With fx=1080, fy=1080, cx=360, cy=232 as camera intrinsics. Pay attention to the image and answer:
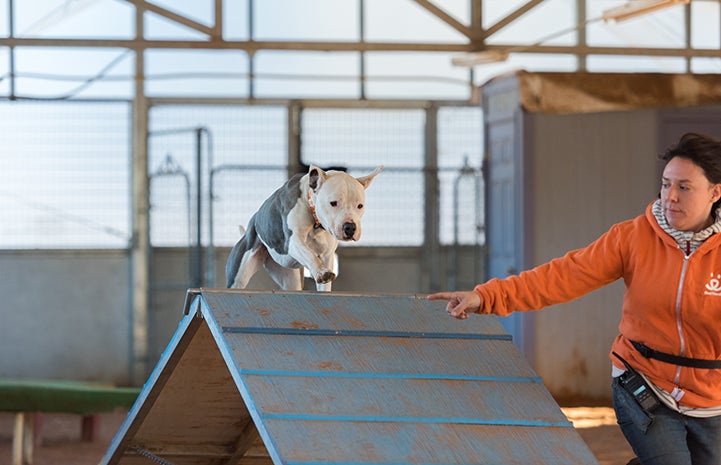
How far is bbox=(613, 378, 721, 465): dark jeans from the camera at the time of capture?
2.52 meters

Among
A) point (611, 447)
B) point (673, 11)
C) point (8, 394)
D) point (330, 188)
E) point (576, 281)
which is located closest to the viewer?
point (576, 281)

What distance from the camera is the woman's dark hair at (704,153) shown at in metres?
2.54

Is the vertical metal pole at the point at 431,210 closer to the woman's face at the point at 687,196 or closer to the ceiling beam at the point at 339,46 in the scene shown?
the ceiling beam at the point at 339,46

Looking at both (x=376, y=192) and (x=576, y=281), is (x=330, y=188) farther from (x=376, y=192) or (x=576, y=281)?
(x=376, y=192)

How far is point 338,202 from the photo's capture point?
345cm

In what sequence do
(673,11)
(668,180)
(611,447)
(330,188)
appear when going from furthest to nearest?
(673,11), (611,447), (330,188), (668,180)

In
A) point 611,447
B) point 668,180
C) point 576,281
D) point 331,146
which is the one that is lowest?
point 611,447

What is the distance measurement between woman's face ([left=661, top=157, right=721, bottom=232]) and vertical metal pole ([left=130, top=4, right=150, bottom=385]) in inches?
275

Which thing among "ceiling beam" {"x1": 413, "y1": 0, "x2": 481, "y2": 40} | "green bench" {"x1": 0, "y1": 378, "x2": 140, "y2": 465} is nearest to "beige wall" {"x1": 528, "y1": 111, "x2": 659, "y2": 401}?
"ceiling beam" {"x1": 413, "y1": 0, "x2": 481, "y2": 40}

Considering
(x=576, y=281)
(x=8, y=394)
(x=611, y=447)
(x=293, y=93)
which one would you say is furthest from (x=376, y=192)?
(x=576, y=281)

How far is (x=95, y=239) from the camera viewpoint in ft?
30.4

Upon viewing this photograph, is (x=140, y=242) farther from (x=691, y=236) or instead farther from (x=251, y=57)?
(x=691, y=236)

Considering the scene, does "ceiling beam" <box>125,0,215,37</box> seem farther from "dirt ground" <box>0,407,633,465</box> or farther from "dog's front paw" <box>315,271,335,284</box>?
"dog's front paw" <box>315,271,335,284</box>

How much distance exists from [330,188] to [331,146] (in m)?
5.88
